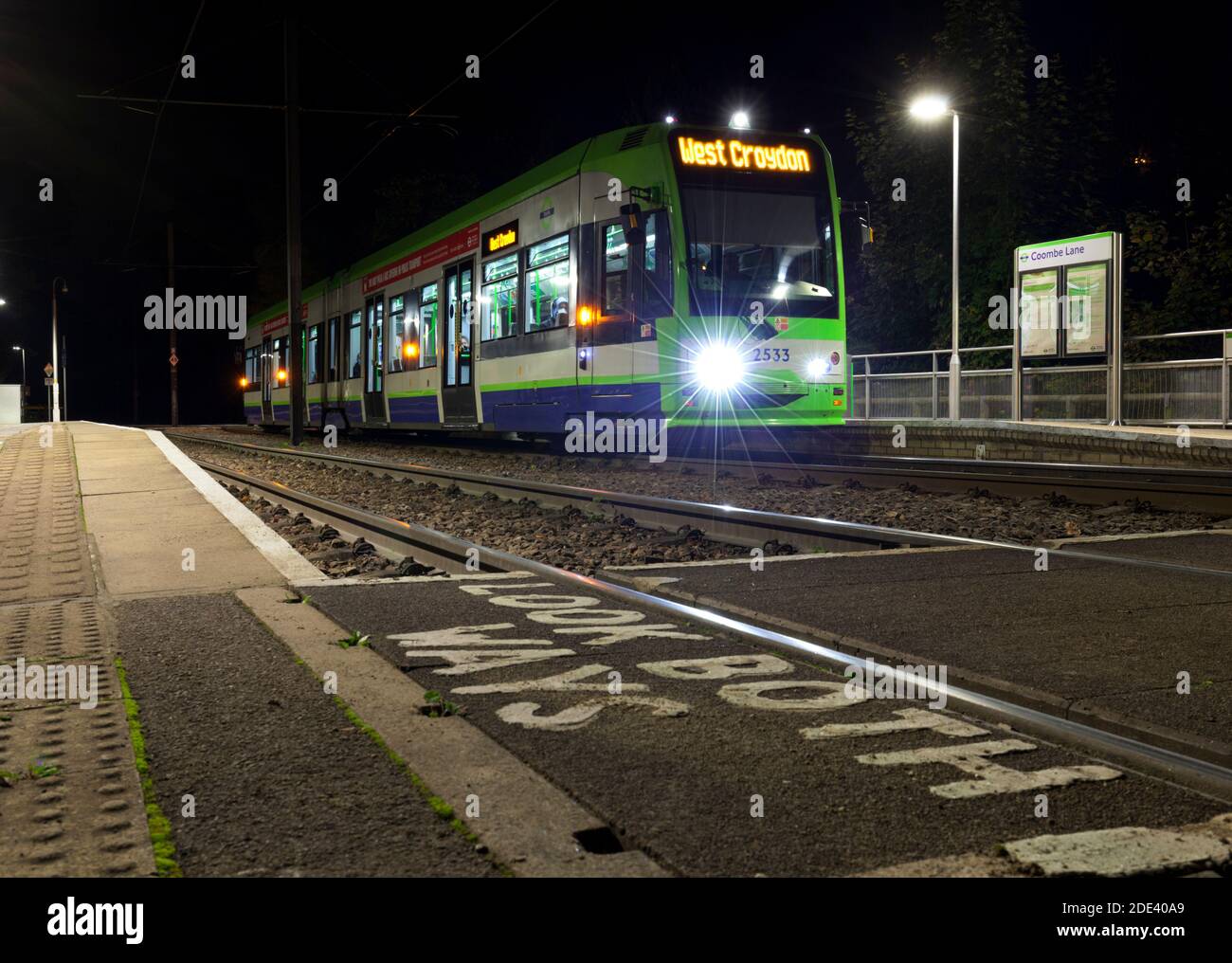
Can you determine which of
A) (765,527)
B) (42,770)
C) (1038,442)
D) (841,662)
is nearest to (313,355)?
(1038,442)

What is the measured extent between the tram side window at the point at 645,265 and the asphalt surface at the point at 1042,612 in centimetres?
655

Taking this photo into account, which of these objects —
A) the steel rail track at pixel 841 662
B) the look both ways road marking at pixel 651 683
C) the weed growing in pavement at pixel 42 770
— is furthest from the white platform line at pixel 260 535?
the weed growing in pavement at pixel 42 770

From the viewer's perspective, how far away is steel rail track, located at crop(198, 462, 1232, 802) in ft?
11.2

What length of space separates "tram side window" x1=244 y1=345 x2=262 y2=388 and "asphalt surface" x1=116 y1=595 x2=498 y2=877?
35.3m

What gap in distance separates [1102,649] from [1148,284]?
35.6 metres

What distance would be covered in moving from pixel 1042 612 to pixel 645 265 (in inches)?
342

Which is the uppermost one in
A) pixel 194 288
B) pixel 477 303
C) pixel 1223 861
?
pixel 194 288

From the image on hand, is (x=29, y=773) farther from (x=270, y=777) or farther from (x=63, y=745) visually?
(x=270, y=777)

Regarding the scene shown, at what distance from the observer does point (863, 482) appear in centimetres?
1329

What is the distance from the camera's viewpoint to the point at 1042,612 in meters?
5.77

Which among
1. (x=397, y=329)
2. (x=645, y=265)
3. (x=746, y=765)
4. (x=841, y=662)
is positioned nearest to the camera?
(x=746, y=765)

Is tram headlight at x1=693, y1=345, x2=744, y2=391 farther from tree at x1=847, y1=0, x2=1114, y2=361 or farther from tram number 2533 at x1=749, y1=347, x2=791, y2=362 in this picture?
tree at x1=847, y1=0, x2=1114, y2=361

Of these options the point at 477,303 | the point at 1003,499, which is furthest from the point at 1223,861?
the point at 477,303
